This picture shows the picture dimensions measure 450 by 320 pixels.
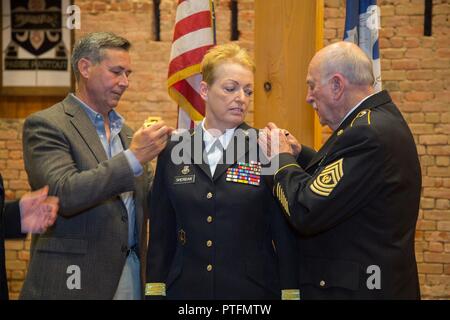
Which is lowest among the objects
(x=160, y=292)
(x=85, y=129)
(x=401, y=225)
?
(x=160, y=292)

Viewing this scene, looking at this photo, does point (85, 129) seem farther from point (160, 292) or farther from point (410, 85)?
point (410, 85)

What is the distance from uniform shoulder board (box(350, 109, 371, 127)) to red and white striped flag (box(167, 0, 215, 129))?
1124 mm

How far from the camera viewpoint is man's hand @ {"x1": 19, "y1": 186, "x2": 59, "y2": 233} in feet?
7.02

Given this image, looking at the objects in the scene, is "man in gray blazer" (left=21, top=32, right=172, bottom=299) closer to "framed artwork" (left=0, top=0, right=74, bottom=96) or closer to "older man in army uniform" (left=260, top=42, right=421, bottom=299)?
"older man in army uniform" (left=260, top=42, right=421, bottom=299)

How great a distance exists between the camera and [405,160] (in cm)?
220

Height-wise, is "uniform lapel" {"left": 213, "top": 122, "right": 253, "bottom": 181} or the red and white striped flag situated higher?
the red and white striped flag

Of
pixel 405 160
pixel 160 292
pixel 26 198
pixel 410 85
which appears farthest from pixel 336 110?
pixel 410 85

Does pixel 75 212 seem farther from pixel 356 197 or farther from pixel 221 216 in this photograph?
pixel 356 197

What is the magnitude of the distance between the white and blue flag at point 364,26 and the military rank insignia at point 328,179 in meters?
1.41

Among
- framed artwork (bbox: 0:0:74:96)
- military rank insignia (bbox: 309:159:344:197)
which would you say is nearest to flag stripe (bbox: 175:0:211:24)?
military rank insignia (bbox: 309:159:344:197)

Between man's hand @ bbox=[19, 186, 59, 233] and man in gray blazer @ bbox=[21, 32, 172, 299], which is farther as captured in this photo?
man in gray blazer @ bbox=[21, 32, 172, 299]

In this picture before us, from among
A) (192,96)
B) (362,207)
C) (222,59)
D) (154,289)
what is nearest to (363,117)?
(362,207)

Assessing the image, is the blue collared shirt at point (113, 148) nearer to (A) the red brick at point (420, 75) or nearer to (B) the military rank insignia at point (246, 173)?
(B) the military rank insignia at point (246, 173)

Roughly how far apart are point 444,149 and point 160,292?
3.35 metres
